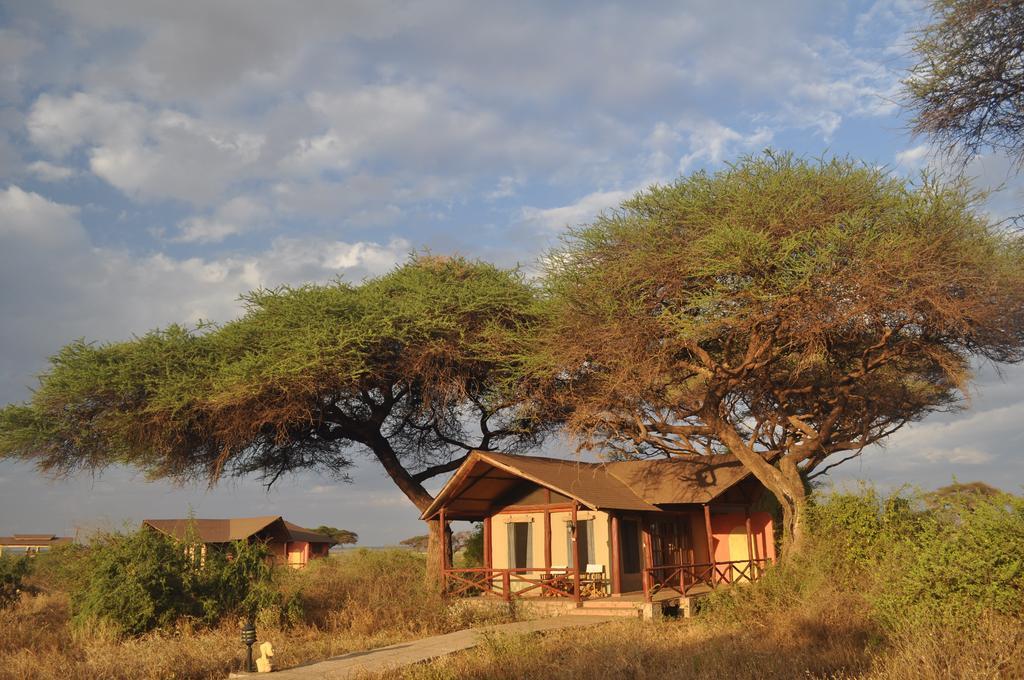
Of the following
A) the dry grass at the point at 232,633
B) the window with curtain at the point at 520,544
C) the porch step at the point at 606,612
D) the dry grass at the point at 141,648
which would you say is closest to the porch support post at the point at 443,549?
the dry grass at the point at 232,633

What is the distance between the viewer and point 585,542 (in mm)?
24797

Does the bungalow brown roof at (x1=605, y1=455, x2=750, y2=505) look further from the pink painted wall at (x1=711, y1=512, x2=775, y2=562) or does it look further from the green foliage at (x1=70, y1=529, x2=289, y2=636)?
the green foliage at (x1=70, y1=529, x2=289, y2=636)

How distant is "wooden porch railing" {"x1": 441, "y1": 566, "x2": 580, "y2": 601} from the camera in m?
22.6

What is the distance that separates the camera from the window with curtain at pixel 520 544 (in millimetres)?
25469

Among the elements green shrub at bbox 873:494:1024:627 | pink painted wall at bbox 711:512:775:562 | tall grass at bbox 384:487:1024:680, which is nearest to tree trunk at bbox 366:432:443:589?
pink painted wall at bbox 711:512:775:562

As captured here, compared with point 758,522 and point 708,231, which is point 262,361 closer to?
point 708,231

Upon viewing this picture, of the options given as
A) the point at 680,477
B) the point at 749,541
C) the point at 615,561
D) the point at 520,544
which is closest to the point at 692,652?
the point at 615,561

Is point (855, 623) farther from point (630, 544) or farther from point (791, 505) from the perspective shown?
point (630, 544)

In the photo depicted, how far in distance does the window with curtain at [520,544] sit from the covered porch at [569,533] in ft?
0.10

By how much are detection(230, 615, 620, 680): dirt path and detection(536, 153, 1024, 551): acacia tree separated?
25.7 feet

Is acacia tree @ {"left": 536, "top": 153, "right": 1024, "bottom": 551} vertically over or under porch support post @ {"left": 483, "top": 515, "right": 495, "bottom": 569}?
over

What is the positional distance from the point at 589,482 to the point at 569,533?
172 centimetres

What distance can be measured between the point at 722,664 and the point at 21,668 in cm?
1012

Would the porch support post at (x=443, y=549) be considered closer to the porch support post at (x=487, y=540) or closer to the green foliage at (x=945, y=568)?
the porch support post at (x=487, y=540)
